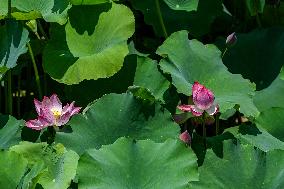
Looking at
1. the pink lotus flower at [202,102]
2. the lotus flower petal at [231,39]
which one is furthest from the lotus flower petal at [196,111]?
the lotus flower petal at [231,39]

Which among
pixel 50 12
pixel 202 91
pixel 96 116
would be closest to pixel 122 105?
pixel 96 116

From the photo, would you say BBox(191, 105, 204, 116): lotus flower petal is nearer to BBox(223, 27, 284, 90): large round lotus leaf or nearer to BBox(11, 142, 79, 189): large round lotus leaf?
BBox(11, 142, 79, 189): large round lotus leaf

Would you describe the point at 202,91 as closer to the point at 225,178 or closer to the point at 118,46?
the point at 225,178

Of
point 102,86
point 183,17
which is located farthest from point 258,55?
point 102,86

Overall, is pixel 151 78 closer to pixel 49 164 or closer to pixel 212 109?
pixel 212 109

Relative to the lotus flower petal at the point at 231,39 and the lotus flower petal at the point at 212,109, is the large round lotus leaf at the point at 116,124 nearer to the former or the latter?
the lotus flower petal at the point at 212,109
